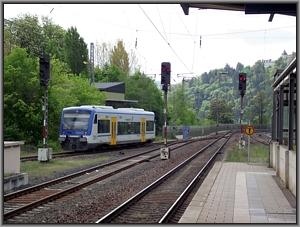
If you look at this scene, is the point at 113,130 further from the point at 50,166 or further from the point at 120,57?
the point at 120,57

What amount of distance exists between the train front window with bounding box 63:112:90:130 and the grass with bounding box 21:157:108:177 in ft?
16.4

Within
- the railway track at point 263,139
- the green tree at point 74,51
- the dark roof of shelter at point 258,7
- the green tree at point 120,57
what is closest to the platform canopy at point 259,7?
the dark roof of shelter at point 258,7

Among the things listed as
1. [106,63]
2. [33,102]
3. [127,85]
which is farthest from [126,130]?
[106,63]

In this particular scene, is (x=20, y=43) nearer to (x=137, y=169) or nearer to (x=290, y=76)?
(x=137, y=169)

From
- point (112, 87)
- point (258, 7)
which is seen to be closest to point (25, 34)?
point (112, 87)

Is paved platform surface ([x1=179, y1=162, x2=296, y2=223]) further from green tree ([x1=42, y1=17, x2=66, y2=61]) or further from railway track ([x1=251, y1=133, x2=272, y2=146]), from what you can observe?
green tree ([x1=42, y1=17, x2=66, y2=61])

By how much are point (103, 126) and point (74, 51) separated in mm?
31988

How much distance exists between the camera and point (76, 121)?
103 ft

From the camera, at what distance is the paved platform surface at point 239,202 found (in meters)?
10.8

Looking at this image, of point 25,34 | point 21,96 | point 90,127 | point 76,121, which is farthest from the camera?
point 25,34

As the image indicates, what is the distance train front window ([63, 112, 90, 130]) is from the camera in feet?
102

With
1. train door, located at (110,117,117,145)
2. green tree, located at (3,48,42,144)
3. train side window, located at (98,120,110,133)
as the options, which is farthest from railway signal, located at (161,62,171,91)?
green tree, located at (3,48,42,144)

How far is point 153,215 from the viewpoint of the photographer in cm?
1170

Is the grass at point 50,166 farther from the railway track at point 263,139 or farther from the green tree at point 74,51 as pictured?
the green tree at point 74,51
